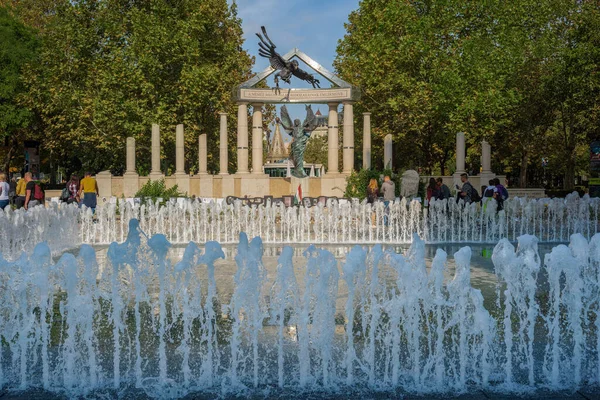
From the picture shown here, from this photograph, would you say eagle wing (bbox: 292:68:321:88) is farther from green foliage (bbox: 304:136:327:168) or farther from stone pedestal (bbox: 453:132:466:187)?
green foliage (bbox: 304:136:327:168)

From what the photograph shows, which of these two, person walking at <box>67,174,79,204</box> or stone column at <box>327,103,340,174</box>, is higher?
stone column at <box>327,103,340,174</box>

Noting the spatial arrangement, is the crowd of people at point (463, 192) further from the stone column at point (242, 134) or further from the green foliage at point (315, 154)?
the green foliage at point (315, 154)

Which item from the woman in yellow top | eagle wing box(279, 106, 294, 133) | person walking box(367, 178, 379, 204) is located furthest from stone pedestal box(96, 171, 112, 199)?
person walking box(367, 178, 379, 204)

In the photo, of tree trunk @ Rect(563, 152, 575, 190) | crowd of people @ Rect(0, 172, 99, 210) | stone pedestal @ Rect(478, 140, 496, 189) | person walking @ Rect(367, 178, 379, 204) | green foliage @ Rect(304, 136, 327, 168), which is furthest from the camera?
green foliage @ Rect(304, 136, 327, 168)

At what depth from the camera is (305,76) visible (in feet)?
108

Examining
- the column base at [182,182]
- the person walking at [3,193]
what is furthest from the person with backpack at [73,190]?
the column base at [182,182]

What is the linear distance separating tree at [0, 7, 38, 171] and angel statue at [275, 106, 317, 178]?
15.0 metres

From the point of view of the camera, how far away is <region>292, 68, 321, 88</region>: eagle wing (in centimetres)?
3247

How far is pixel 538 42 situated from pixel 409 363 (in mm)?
32425

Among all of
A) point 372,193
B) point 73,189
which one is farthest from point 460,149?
point 73,189

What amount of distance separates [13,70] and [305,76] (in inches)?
689

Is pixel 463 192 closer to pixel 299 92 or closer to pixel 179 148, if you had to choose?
pixel 299 92

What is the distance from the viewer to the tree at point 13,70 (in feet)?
119

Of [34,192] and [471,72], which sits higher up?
[471,72]
